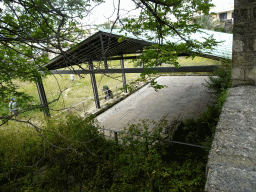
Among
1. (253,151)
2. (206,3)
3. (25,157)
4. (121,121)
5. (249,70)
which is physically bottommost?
(121,121)

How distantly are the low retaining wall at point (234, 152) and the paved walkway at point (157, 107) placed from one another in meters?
5.86

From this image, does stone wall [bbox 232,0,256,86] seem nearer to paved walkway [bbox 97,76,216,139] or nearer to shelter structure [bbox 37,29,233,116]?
shelter structure [bbox 37,29,233,116]

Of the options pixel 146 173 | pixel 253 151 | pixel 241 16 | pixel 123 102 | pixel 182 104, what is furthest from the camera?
pixel 123 102

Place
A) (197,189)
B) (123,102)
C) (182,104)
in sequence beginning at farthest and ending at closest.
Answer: (123,102)
(182,104)
(197,189)

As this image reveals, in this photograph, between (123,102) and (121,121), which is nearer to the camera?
(121,121)

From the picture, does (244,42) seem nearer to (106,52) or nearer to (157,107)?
(106,52)

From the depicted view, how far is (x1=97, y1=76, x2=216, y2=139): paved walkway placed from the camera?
8173 mm

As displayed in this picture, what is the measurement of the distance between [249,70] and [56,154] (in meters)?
4.62

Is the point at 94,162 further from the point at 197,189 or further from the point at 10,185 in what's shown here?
the point at 197,189

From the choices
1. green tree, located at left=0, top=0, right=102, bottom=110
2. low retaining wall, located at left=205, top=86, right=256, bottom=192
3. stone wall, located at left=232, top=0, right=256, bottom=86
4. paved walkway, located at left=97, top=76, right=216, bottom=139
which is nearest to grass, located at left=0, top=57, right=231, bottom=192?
stone wall, located at left=232, top=0, right=256, bottom=86

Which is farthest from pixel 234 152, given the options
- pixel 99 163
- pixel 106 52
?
pixel 99 163

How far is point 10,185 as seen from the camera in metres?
3.52

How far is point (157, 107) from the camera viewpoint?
31.5 feet

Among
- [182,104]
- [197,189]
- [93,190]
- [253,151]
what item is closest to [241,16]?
[253,151]
